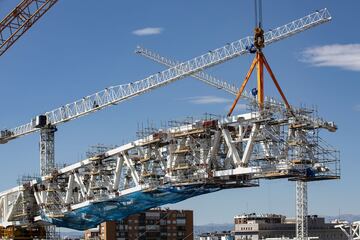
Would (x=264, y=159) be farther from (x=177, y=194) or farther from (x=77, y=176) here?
(x=77, y=176)

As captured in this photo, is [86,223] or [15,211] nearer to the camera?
[86,223]

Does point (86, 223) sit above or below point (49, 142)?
below

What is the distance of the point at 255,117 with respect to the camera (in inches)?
3243

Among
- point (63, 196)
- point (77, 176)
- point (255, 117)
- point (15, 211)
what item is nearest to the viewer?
point (255, 117)

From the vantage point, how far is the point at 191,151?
8981 cm

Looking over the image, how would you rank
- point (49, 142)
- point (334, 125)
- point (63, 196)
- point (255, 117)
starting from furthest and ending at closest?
point (49, 142), point (63, 196), point (334, 125), point (255, 117)

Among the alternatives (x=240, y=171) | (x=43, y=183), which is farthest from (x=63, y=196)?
(x=240, y=171)

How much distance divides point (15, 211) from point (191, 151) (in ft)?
173

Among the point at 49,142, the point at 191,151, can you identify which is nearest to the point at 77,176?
the point at 191,151

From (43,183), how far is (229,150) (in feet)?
154

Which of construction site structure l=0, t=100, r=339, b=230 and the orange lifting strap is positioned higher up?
the orange lifting strap

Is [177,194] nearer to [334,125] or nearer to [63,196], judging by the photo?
[334,125]

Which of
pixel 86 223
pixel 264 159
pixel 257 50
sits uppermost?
pixel 257 50

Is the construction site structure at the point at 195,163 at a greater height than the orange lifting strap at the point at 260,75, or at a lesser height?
lesser
